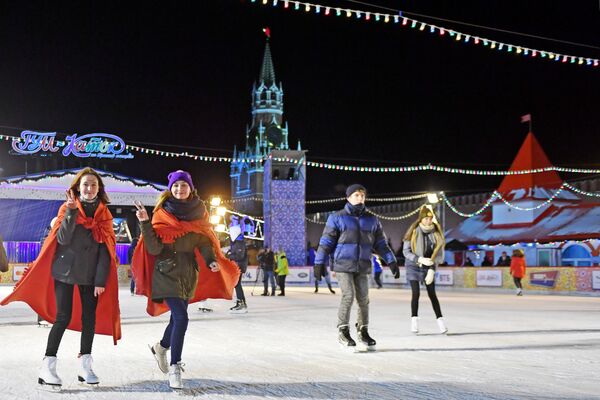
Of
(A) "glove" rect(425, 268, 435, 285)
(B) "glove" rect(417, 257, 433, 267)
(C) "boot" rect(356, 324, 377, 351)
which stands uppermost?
(B) "glove" rect(417, 257, 433, 267)

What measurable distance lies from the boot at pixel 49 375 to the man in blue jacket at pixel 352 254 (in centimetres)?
273

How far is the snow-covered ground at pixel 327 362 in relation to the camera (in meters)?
4.51

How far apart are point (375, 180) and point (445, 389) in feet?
205

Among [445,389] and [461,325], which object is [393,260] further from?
[461,325]

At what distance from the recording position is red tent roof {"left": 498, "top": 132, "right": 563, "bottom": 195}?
3031 centimetres

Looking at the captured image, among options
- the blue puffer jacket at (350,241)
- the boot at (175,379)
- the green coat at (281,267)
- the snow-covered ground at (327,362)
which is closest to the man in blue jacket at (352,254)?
the blue puffer jacket at (350,241)

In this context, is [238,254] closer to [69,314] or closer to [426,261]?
[426,261]

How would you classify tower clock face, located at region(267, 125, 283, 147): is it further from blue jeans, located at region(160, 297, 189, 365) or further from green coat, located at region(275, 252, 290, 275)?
blue jeans, located at region(160, 297, 189, 365)

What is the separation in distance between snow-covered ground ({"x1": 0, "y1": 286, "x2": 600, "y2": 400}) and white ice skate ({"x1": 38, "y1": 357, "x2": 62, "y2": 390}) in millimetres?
70

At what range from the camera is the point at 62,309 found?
15.8 ft

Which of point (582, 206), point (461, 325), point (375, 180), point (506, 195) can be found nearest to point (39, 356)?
point (461, 325)

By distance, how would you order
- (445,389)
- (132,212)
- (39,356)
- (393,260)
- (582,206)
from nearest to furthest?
(445,389) → (39,356) → (393,260) → (582,206) → (132,212)

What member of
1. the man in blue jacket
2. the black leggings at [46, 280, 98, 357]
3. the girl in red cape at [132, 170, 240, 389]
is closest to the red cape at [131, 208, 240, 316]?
the girl in red cape at [132, 170, 240, 389]

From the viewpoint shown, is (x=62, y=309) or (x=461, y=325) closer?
(x=62, y=309)
